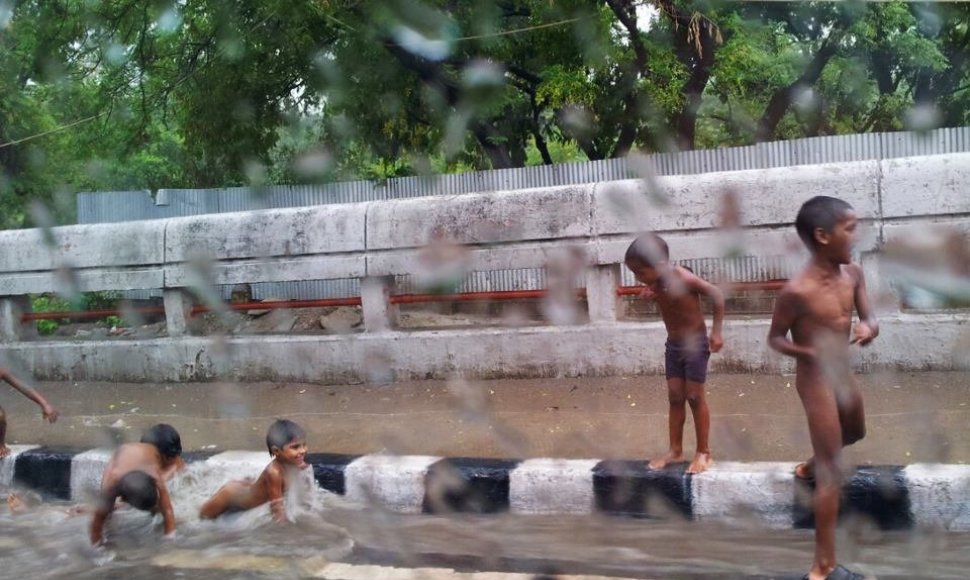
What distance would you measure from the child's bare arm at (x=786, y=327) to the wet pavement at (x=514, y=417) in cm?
122

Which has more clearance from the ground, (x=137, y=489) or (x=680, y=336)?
(x=680, y=336)

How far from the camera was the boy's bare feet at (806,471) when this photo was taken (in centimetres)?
416

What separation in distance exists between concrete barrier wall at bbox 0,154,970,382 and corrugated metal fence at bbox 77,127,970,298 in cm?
80

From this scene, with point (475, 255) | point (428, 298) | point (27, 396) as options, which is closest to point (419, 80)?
point (428, 298)

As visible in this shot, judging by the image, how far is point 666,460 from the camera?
458cm

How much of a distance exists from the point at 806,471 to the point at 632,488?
0.82 meters

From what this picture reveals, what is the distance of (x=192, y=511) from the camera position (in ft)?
17.1

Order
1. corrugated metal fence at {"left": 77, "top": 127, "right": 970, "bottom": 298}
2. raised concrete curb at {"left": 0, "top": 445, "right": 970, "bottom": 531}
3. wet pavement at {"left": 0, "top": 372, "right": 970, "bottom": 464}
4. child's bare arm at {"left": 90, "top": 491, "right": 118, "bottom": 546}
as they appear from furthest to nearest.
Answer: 1. corrugated metal fence at {"left": 77, "top": 127, "right": 970, "bottom": 298}
2. wet pavement at {"left": 0, "top": 372, "right": 970, "bottom": 464}
3. child's bare arm at {"left": 90, "top": 491, "right": 118, "bottom": 546}
4. raised concrete curb at {"left": 0, "top": 445, "right": 970, "bottom": 531}

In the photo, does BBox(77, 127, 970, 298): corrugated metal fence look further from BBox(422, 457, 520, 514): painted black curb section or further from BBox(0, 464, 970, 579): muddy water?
BBox(0, 464, 970, 579): muddy water

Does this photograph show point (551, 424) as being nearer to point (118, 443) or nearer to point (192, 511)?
point (192, 511)

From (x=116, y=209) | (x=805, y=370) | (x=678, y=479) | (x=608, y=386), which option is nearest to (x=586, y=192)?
(x=608, y=386)

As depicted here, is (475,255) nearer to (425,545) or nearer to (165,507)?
(425,545)

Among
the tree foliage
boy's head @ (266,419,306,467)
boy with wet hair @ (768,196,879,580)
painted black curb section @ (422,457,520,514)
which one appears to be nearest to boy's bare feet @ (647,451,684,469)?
painted black curb section @ (422,457,520,514)

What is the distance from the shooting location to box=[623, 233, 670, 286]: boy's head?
14.5ft
